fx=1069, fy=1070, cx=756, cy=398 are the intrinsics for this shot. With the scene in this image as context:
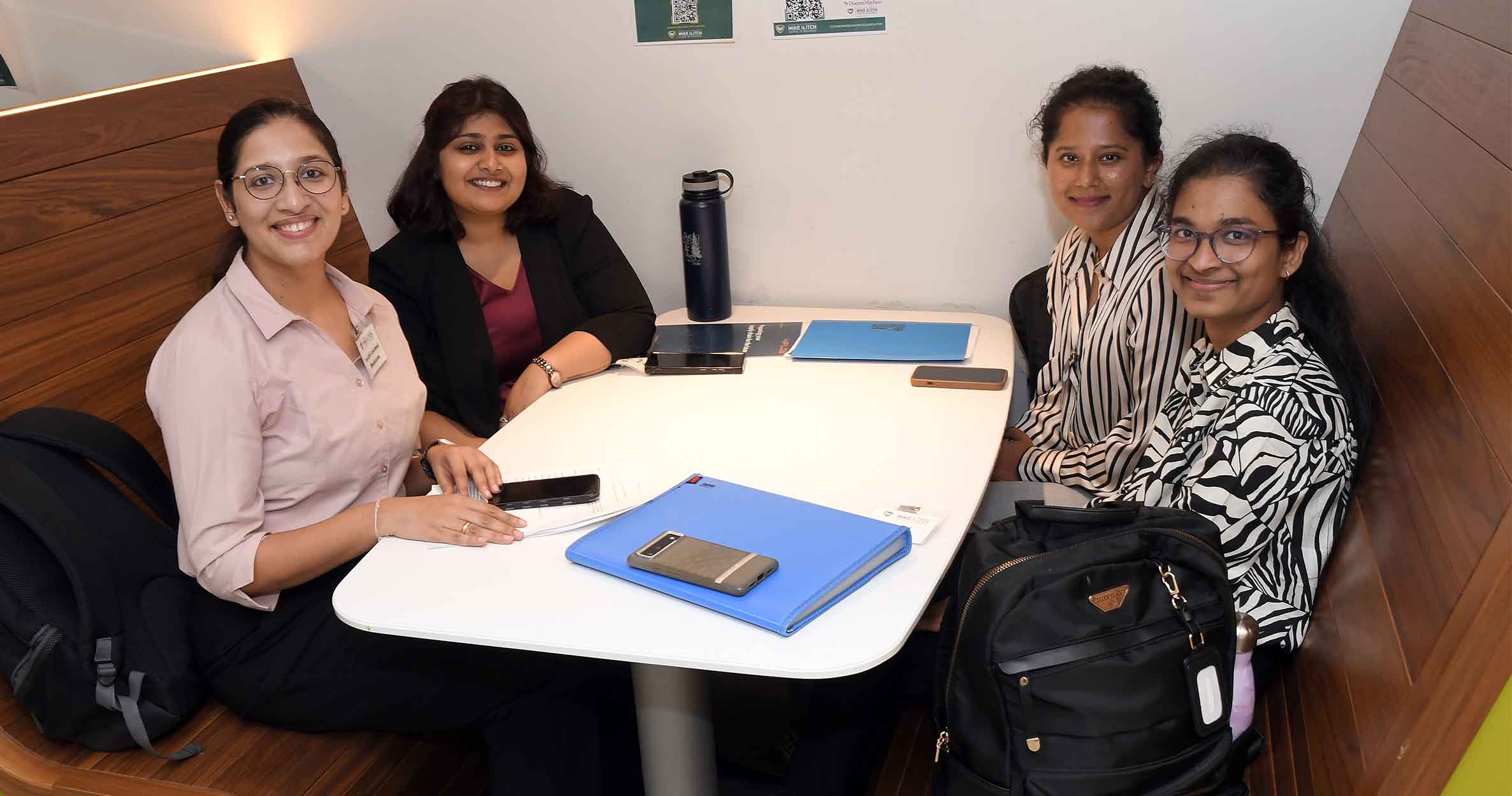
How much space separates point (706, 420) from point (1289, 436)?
899 millimetres

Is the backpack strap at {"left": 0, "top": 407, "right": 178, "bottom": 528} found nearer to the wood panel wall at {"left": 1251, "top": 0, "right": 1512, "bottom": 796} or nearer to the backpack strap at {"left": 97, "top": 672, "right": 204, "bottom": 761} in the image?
the backpack strap at {"left": 97, "top": 672, "right": 204, "bottom": 761}

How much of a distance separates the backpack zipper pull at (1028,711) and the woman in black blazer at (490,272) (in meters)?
1.13

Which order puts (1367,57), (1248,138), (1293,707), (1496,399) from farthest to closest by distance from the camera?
(1367,57) → (1248,138) → (1293,707) → (1496,399)

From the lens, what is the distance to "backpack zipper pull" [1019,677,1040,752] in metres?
1.27

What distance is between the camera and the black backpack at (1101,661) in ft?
4.17

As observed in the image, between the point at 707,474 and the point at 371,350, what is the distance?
25.1 inches

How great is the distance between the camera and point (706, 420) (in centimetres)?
184

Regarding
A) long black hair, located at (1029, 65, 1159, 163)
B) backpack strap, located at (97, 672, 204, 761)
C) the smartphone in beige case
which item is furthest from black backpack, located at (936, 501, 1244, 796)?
backpack strap, located at (97, 672, 204, 761)

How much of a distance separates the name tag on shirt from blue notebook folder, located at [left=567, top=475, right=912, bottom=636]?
1.97 ft

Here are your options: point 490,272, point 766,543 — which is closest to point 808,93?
point 490,272

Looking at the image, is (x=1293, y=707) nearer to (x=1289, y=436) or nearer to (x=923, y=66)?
(x=1289, y=436)

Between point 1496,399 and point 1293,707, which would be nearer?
point 1496,399

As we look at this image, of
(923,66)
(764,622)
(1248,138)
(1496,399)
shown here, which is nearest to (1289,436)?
(1496,399)

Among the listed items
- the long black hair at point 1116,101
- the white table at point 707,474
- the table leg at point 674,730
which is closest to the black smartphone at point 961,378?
the white table at point 707,474
